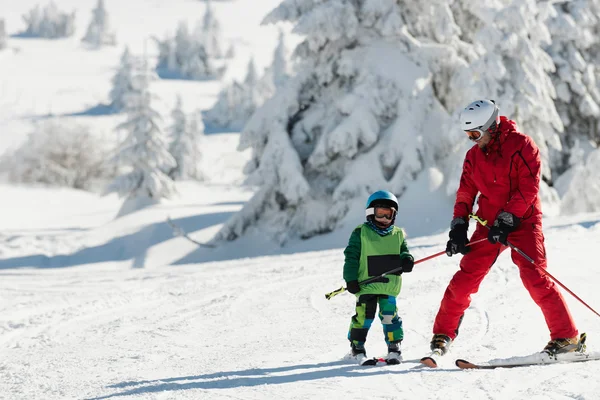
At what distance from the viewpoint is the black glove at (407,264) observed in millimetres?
4855

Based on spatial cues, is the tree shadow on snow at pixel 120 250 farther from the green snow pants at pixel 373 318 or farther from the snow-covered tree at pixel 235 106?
the snow-covered tree at pixel 235 106

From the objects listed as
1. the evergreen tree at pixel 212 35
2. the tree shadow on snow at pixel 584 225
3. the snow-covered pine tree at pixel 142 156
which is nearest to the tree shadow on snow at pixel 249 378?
the tree shadow on snow at pixel 584 225

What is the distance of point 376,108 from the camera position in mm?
16875

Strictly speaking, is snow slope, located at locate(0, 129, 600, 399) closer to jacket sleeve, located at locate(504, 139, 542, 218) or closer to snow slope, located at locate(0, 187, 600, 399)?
snow slope, located at locate(0, 187, 600, 399)

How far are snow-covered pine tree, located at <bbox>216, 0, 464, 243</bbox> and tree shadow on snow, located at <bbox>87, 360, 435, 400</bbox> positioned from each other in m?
11.8

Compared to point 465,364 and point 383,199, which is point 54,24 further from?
point 465,364

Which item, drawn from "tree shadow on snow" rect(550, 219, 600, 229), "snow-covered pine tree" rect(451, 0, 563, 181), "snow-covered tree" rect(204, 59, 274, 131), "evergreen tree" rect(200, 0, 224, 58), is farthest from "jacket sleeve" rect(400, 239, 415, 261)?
"evergreen tree" rect(200, 0, 224, 58)

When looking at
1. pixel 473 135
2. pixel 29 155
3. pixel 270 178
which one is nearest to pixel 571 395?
pixel 473 135

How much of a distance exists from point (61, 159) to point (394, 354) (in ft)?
163

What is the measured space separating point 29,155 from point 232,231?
124 ft

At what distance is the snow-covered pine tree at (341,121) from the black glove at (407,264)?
38.0ft

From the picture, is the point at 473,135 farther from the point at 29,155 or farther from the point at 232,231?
the point at 29,155

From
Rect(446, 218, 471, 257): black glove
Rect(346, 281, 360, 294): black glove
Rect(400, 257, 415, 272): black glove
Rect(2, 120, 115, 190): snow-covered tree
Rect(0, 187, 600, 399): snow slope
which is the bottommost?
Rect(2, 120, 115, 190): snow-covered tree

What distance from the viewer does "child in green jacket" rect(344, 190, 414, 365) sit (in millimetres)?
4934
